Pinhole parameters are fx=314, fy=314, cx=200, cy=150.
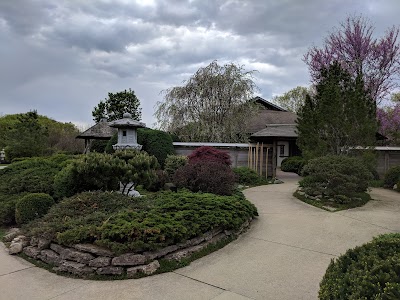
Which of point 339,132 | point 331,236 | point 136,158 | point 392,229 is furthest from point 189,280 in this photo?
point 339,132

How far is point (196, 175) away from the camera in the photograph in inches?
328

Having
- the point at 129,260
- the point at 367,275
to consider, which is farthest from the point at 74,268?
the point at 367,275

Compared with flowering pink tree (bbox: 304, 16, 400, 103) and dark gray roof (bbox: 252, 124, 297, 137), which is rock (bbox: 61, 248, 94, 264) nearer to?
dark gray roof (bbox: 252, 124, 297, 137)

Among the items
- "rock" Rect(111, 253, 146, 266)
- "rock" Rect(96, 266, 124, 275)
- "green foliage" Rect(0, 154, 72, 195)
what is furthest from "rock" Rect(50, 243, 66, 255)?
"green foliage" Rect(0, 154, 72, 195)

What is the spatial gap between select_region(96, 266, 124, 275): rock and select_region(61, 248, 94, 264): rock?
24 cm

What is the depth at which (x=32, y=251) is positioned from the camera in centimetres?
493

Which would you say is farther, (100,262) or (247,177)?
(247,177)

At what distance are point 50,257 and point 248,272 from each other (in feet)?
9.52

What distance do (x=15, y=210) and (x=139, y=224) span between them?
376 cm

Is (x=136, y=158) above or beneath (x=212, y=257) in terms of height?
above

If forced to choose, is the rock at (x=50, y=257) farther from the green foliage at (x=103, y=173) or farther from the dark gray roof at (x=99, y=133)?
the dark gray roof at (x=99, y=133)

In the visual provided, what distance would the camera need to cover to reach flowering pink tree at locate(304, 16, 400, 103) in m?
18.1

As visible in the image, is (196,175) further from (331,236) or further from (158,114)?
(158,114)

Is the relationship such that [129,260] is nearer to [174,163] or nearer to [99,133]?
[174,163]
